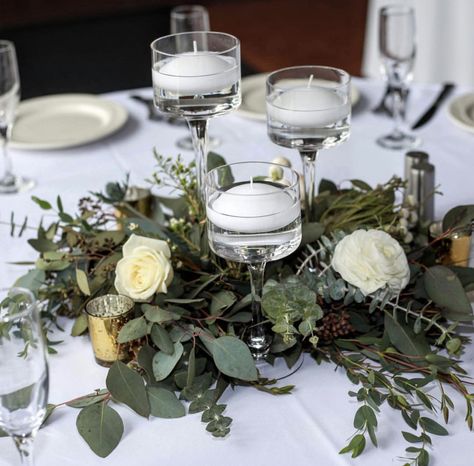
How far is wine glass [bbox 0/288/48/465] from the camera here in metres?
0.70

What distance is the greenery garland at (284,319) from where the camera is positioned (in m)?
0.92

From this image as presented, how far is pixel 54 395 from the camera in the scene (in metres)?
0.97

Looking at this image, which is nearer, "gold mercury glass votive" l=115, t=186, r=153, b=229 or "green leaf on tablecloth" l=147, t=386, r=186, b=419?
"green leaf on tablecloth" l=147, t=386, r=186, b=419

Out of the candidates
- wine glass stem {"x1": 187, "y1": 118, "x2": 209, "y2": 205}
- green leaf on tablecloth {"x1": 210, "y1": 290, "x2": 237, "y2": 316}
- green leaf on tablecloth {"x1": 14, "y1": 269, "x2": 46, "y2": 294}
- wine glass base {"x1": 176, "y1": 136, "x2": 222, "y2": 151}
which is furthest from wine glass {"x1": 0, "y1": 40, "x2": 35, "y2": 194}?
green leaf on tablecloth {"x1": 210, "y1": 290, "x2": 237, "y2": 316}

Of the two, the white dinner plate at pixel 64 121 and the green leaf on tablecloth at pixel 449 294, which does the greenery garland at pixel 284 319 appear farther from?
the white dinner plate at pixel 64 121

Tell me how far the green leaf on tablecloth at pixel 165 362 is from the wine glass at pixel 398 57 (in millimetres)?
813

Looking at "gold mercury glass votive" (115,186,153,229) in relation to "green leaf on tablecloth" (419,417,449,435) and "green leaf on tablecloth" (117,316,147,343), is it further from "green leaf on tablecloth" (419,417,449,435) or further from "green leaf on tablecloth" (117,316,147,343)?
"green leaf on tablecloth" (419,417,449,435)

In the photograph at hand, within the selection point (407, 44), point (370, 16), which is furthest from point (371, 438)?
point (370, 16)

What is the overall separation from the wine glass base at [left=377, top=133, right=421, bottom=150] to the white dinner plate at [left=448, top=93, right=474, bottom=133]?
88 millimetres

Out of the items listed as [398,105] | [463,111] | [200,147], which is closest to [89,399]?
[200,147]

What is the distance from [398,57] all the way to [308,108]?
0.62m

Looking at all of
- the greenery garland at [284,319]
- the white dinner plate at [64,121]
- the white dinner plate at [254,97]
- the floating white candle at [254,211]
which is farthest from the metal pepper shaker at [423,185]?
the white dinner plate at [64,121]

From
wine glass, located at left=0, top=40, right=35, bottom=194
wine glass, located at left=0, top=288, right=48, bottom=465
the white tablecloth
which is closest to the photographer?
wine glass, located at left=0, top=288, right=48, bottom=465

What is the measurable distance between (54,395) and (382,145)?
2.96ft
